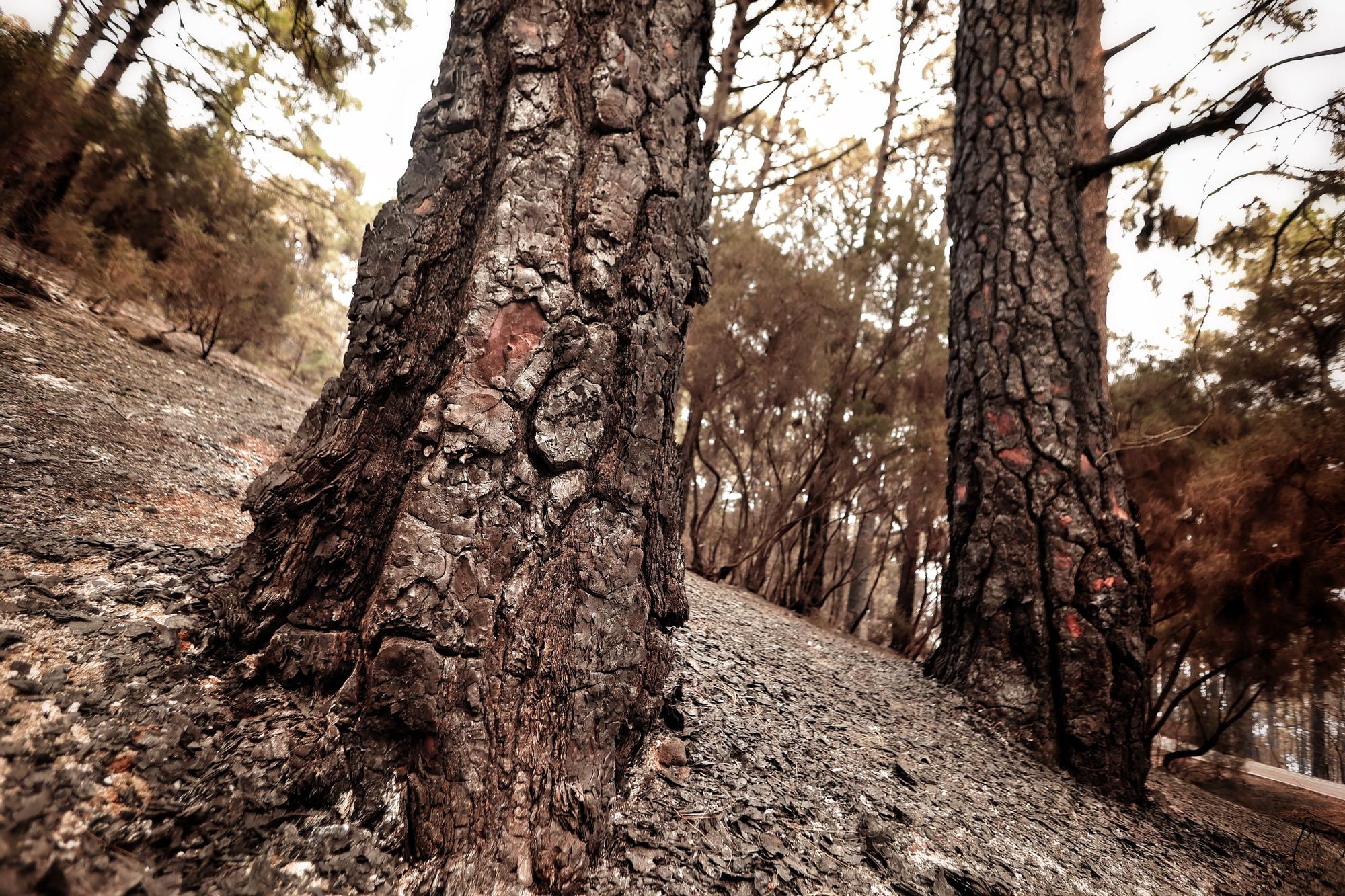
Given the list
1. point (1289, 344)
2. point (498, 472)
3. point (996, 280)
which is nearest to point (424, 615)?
point (498, 472)

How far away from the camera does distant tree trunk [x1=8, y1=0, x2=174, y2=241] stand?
4148 millimetres

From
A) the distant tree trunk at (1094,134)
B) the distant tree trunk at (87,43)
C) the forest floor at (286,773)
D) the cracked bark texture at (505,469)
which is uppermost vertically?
the distant tree trunk at (1094,134)

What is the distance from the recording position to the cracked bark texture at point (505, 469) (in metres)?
0.98

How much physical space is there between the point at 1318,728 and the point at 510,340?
782 cm

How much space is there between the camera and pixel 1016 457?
2406 millimetres

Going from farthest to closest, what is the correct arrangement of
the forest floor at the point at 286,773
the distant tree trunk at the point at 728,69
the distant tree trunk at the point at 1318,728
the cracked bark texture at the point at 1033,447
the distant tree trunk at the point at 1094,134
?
the distant tree trunk at the point at 728,69, the distant tree trunk at the point at 1094,134, the distant tree trunk at the point at 1318,728, the cracked bark texture at the point at 1033,447, the forest floor at the point at 286,773

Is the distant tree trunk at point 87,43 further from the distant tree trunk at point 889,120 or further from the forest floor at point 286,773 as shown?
the distant tree trunk at point 889,120

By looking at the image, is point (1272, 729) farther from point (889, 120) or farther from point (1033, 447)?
point (889, 120)

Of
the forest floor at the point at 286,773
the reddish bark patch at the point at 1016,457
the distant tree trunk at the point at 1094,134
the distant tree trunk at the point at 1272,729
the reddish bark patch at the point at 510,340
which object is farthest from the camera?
the distant tree trunk at the point at 1094,134

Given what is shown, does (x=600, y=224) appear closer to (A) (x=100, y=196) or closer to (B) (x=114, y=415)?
(B) (x=114, y=415)

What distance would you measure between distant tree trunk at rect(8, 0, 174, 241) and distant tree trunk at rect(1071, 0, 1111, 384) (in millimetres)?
6227

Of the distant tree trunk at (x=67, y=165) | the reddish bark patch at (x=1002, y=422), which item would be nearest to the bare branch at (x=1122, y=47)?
the reddish bark patch at (x=1002, y=422)

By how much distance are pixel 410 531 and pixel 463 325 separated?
420mm

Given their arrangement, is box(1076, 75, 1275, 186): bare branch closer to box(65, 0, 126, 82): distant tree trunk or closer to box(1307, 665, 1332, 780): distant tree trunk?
box(1307, 665, 1332, 780): distant tree trunk
